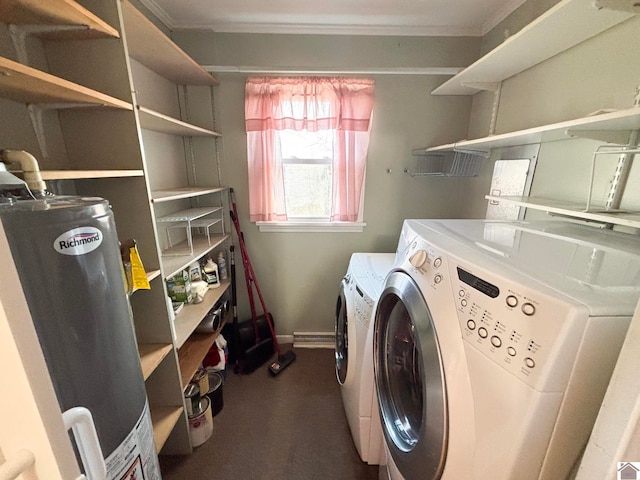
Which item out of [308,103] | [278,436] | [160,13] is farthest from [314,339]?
[160,13]

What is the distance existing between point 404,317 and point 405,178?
1418 mm

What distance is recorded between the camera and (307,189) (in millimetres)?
2162

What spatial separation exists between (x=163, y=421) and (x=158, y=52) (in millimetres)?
1845

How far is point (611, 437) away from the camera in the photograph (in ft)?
1.37

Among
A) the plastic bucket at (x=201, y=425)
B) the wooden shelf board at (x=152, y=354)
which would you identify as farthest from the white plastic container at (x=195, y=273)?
the plastic bucket at (x=201, y=425)

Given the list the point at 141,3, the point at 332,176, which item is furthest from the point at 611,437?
the point at 141,3

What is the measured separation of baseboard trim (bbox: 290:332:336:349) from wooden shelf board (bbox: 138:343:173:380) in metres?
1.26

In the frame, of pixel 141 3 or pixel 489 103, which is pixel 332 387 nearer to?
pixel 489 103

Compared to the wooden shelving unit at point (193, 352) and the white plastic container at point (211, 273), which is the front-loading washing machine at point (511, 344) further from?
the white plastic container at point (211, 273)

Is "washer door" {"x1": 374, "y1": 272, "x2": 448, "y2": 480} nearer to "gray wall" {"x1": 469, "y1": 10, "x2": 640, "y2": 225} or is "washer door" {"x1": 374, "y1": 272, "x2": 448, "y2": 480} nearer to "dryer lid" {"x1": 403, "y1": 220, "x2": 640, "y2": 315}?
"dryer lid" {"x1": 403, "y1": 220, "x2": 640, "y2": 315}

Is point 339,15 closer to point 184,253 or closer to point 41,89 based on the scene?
point 41,89

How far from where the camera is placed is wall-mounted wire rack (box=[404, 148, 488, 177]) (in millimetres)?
1940

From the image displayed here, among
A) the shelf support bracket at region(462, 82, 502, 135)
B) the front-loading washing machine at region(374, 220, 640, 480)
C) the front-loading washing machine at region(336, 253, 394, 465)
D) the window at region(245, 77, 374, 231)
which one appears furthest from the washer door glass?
the shelf support bracket at region(462, 82, 502, 135)

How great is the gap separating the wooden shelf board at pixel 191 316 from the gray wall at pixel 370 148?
1.38 ft
